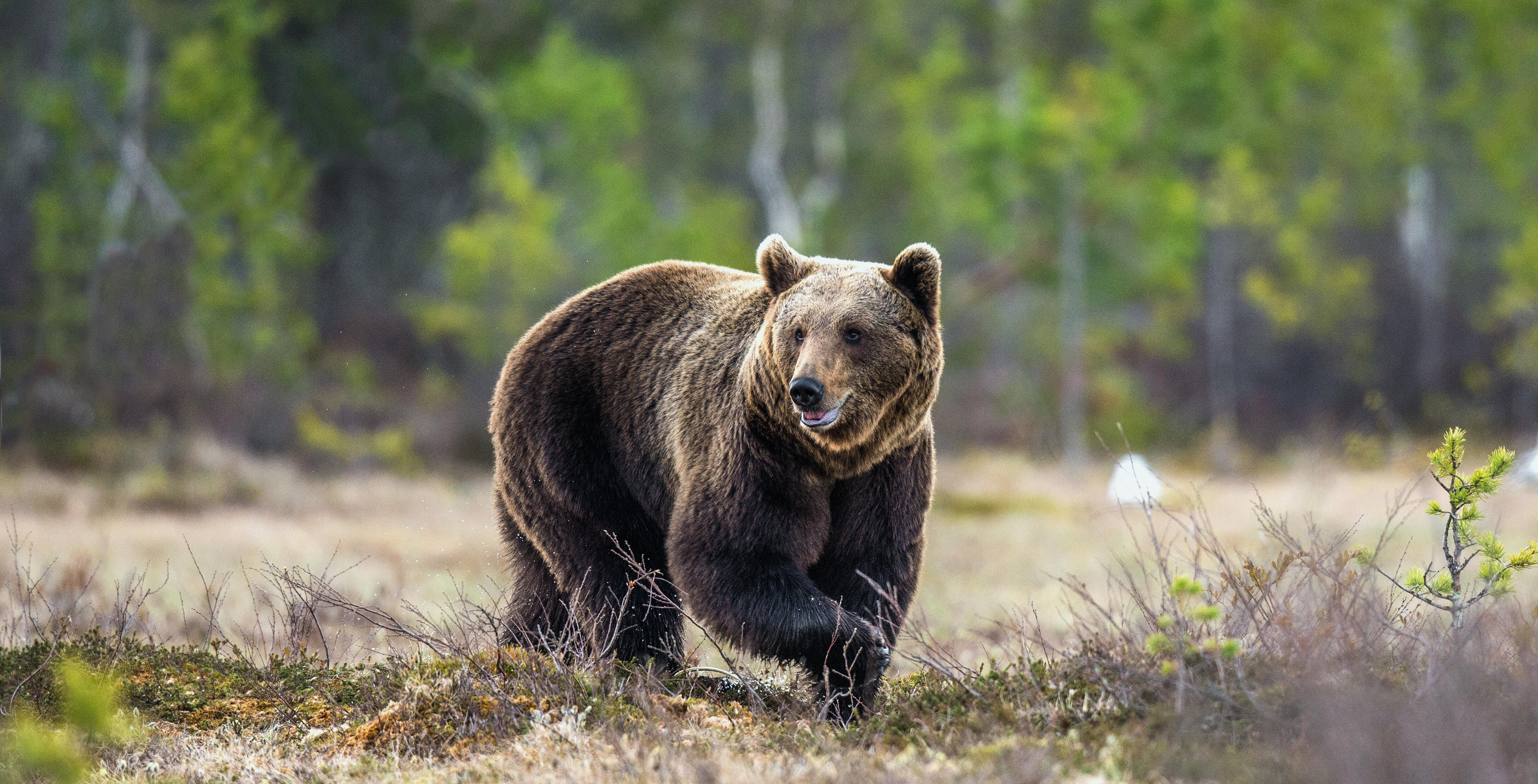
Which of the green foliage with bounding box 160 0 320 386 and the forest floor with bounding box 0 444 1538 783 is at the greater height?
the green foliage with bounding box 160 0 320 386

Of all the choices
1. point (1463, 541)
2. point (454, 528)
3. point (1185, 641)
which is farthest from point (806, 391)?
point (454, 528)

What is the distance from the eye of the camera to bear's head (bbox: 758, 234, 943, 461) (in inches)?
195

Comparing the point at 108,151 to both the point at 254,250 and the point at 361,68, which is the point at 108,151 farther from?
the point at 361,68

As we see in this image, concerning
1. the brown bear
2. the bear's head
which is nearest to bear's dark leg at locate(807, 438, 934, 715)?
the brown bear

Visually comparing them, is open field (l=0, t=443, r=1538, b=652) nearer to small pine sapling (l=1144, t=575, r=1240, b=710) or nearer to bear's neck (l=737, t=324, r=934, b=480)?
bear's neck (l=737, t=324, r=934, b=480)

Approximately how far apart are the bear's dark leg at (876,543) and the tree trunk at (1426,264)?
25.5 metres

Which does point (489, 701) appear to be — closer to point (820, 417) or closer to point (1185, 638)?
point (820, 417)

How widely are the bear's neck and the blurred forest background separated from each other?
1369cm

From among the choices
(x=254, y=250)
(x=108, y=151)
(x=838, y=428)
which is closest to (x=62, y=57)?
(x=108, y=151)

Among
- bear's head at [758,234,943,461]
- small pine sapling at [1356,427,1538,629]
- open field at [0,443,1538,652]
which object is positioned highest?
bear's head at [758,234,943,461]

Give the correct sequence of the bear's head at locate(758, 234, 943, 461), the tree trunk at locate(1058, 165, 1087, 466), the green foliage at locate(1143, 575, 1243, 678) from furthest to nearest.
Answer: the tree trunk at locate(1058, 165, 1087, 466) → the bear's head at locate(758, 234, 943, 461) → the green foliage at locate(1143, 575, 1243, 678)

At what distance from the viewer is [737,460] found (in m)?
5.33

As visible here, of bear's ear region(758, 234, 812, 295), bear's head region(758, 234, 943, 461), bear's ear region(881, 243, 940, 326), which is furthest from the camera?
bear's ear region(758, 234, 812, 295)

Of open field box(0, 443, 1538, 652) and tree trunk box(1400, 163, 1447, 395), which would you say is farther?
tree trunk box(1400, 163, 1447, 395)
